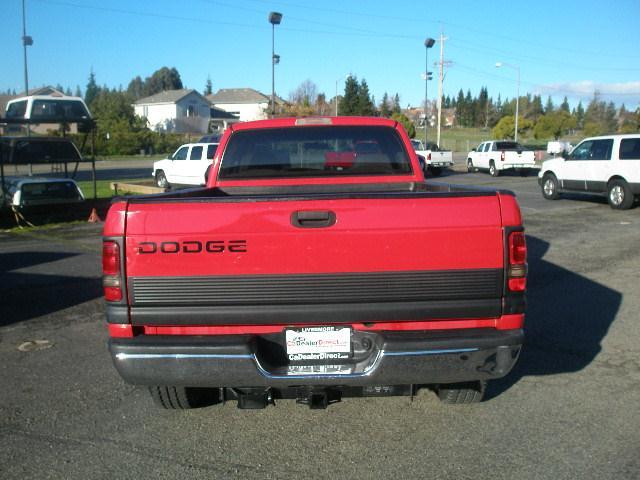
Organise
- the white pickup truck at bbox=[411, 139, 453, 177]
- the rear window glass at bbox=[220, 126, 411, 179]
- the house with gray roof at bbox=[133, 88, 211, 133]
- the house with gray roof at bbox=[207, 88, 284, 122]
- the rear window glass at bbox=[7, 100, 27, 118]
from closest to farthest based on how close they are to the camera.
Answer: the rear window glass at bbox=[220, 126, 411, 179] → the rear window glass at bbox=[7, 100, 27, 118] → the white pickup truck at bbox=[411, 139, 453, 177] → the house with gray roof at bbox=[133, 88, 211, 133] → the house with gray roof at bbox=[207, 88, 284, 122]

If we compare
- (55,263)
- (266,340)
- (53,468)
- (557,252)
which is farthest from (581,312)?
(55,263)

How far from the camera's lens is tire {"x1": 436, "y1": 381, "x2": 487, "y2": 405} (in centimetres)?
412

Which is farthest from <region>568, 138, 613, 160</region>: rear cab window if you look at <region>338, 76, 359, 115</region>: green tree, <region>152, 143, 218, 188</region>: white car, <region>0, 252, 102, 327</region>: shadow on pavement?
<region>338, 76, 359, 115</region>: green tree

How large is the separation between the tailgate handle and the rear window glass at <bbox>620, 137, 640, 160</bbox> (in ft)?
50.0

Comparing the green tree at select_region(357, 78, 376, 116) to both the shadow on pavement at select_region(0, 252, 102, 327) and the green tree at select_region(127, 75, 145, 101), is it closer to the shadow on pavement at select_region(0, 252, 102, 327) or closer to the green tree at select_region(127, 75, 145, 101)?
the shadow on pavement at select_region(0, 252, 102, 327)

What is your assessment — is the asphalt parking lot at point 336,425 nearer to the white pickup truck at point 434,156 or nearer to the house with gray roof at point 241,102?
the white pickup truck at point 434,156

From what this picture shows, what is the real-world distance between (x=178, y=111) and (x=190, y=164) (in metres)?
70.3

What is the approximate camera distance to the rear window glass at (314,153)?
5.34 metres

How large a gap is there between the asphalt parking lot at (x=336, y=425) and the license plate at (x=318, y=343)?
2.09ft

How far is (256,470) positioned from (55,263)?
730cm

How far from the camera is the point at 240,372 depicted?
334 cm

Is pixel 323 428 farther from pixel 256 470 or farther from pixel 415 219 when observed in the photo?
pixel 415 219

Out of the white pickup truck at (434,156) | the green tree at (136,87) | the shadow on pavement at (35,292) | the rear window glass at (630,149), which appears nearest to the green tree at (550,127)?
the white pickup truck at (434,156)

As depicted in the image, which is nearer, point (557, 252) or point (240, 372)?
point (240, 372)
